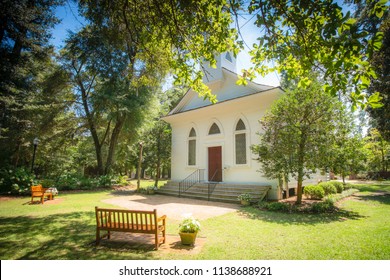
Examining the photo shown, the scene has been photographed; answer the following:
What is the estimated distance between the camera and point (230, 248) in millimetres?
5043

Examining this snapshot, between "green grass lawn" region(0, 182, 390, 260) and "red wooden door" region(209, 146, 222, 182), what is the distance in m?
6.69

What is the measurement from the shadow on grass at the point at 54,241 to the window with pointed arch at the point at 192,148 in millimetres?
10009

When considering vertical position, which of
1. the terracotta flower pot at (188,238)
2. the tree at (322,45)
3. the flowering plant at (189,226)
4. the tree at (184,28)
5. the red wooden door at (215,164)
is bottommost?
the terracotta flower pot at (188,238)

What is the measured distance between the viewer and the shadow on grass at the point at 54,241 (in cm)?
466

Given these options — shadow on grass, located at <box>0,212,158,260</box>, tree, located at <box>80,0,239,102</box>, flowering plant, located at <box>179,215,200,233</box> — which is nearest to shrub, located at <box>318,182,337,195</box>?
flowering plant, located at <box>179,215,200,233</box>

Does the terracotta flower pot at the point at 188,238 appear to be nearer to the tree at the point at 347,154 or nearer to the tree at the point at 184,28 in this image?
the tree at the point at 184,28

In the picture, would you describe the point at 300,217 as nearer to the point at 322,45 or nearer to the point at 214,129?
the point at 322,45

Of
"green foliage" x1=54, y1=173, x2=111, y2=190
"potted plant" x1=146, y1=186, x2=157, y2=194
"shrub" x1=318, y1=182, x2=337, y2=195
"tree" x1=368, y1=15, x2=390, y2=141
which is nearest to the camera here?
"tree" x1=368, y1=15, x2=390, y2=141

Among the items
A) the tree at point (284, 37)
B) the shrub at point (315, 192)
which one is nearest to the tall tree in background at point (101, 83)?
the tree at point (284, 37)

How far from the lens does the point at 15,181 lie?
14.8 metres

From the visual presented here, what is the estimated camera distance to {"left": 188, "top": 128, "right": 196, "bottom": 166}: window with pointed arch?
1731 centimetres

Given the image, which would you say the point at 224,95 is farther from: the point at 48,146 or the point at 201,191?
the point at 48,146

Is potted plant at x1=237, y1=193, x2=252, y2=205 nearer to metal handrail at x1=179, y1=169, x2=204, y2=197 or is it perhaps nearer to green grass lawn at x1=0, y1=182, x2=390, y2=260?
green grass lawn at x1=0, y1=182, x2=390, y2=260

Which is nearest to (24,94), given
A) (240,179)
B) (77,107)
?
(77,107)
